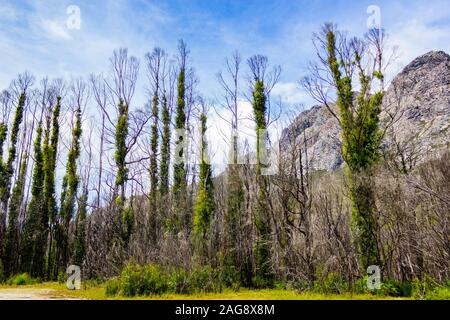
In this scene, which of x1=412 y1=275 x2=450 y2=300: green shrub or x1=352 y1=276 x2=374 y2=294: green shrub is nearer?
x1=412 y1=275 x2=450 y2=300: green shrub

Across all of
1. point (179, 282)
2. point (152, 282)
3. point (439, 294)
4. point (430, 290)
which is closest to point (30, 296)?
point (152, 282)

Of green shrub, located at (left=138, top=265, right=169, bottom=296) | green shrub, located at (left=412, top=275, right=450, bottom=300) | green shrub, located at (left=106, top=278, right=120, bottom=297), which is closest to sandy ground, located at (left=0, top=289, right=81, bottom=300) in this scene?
green shrub, located at (left=106, top=278, right=120, bottom=297)

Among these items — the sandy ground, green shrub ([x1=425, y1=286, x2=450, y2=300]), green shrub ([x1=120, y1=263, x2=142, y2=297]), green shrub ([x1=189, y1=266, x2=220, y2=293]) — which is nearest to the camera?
green shrub ([x1=425, y1=286, x2=450, y2=300])

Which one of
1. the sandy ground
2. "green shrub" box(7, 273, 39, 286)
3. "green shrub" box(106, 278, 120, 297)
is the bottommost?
"green shrub" box(7, 273, 39, 286)

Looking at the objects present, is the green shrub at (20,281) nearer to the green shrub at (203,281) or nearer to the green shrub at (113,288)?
the green shrub at (113,288)

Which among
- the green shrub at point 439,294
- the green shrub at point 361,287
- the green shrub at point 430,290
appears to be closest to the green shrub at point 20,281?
the green shrub at point 361,287

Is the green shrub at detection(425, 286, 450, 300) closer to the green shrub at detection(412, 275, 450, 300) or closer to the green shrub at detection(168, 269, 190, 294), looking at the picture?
the green shrub at detection(412, 275, 450, 300)

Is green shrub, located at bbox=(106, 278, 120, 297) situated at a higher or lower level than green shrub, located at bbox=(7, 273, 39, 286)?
higher

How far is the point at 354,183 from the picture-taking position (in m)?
14.3

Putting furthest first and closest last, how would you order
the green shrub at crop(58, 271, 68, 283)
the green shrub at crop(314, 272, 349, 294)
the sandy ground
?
the green shrub at crop(58, 271, 68, 283) → the sandy ground → the green shrub at crop(314, 272, 349, 294)

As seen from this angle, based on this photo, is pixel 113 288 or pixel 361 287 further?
pixel 113 288

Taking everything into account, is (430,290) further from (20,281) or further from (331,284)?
(20,281)
